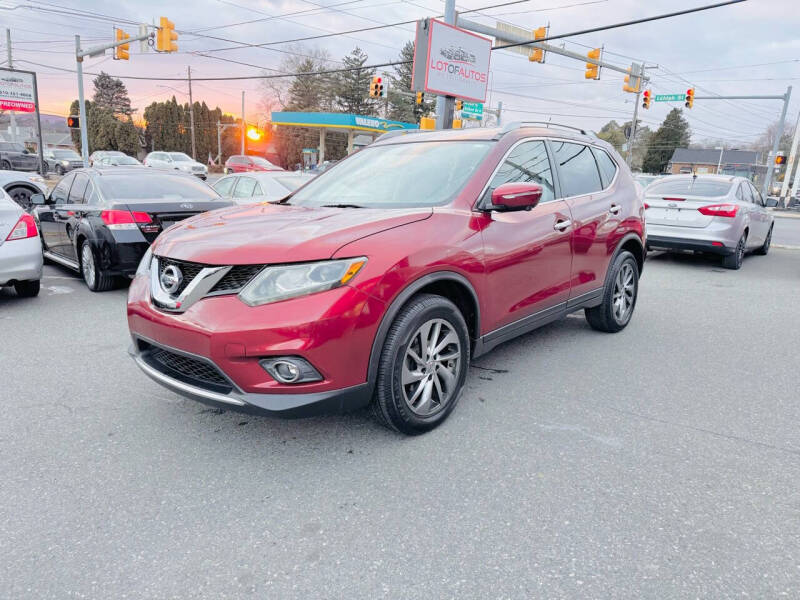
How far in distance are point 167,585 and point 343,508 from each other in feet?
2.59

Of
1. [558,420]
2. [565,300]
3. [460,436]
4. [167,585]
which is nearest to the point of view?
[167,585]

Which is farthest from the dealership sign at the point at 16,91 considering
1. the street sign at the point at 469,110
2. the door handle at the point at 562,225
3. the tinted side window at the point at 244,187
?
the door handle at the point at 562,225

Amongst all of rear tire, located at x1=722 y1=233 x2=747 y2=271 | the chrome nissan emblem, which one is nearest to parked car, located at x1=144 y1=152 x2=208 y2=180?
rear tire, located at x1=722 y1=233 x2=747 y2=271

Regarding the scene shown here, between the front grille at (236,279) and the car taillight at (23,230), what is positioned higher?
the front grille at (236,279)

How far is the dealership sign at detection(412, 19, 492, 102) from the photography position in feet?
54.0

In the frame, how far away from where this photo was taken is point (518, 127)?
4.11 metres

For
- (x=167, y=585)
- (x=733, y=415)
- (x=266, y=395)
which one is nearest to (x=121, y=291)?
(x=266, y=395)

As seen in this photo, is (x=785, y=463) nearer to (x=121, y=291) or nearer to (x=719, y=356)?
(x=719, y=356)

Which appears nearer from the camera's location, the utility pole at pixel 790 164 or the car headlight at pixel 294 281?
the car headlight at pixel 294 281

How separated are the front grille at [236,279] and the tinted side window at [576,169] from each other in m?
2.67

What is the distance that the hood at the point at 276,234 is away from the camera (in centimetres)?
278

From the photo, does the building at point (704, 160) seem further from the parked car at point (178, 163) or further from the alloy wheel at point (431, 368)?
the alloy wheel at point (431, 368)

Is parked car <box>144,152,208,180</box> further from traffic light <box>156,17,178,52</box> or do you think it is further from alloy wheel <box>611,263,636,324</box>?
alloy wheel <box>611,263,636,324</box>

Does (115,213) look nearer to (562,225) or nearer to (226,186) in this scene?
(226,186)
